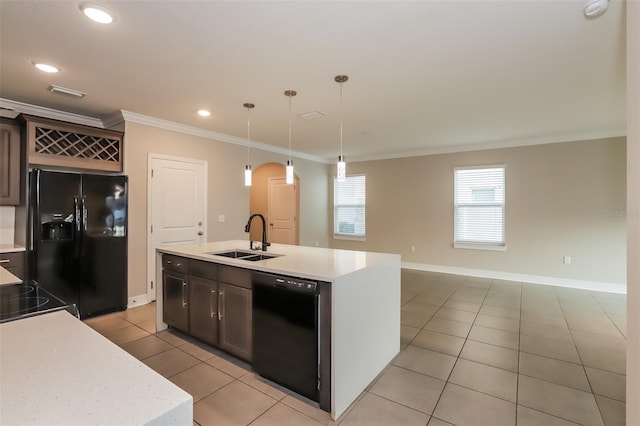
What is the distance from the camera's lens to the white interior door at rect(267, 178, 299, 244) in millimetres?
6895

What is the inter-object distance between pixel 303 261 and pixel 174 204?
2854 mm

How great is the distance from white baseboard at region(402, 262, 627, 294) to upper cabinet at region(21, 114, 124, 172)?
18.5 ft

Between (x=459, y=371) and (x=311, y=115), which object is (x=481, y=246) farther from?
(x=311, y=115)

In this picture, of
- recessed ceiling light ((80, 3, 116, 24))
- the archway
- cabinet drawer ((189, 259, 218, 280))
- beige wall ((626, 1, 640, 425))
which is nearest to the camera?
beige wall ((626, 1, 640, 425))

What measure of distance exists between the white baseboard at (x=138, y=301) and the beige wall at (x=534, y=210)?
4782 millimetres

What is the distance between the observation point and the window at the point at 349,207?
7.34 m

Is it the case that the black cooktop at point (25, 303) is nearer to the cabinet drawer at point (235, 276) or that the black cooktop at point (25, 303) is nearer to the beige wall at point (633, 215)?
the cabinet drawer at point (235, 276)

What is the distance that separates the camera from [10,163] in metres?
3.36

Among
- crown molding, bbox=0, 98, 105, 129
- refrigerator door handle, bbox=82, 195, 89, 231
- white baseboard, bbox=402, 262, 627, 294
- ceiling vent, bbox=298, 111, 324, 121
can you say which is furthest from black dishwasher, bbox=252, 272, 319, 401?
white baseboard, bbox=402, 262, 627, 294

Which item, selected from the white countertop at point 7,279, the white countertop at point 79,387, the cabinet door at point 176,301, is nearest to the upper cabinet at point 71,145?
the cabinet door at point 176,301

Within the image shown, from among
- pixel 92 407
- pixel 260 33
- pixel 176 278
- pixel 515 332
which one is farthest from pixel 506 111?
pixel 92 407

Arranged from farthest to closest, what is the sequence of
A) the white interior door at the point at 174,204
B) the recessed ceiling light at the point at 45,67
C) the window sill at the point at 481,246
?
the window sill at the point at 481,246 → the white interior door at the point at 174,204 → the recessed ceiling light at the point at 45,67

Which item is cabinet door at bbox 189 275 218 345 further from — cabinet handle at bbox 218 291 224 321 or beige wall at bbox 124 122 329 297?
beige wall at bbox 124 122 329 297

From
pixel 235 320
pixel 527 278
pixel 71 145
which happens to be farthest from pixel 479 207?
pixel 71 145
